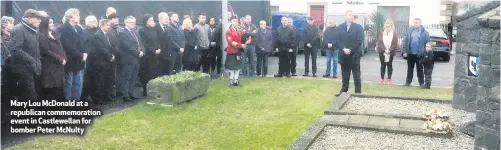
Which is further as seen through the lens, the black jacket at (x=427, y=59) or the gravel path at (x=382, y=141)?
the black jacket at (x=427, y=59)

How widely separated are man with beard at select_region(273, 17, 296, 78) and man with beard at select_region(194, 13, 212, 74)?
6.61ft

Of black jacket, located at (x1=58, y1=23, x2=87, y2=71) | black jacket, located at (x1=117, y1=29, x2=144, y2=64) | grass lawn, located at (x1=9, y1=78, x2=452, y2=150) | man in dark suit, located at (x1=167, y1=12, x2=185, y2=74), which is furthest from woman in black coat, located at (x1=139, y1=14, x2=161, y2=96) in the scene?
black jacket, located at (x1=58, y1=23, x2=87, y2=71)

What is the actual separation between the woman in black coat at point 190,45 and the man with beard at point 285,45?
2.58 m

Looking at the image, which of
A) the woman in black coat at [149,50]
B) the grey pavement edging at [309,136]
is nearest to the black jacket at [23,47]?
the woman in black coat at [149,50]

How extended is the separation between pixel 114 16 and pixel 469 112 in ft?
23.5

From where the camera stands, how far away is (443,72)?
1819 centimetres

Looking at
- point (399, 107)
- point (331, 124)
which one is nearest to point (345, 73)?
point (399, 107)

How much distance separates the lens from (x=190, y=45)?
46.5 feet

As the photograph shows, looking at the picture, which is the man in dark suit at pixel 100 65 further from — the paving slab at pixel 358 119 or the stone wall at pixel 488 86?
the stone wall at pixel 488 86

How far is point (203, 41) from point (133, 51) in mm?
3806

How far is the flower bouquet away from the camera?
805cm

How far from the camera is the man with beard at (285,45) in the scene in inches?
615

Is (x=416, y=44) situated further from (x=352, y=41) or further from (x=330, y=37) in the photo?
(x=352, y=41)

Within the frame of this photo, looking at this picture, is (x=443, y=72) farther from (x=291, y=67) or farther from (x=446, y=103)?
(x=446, y=103)
